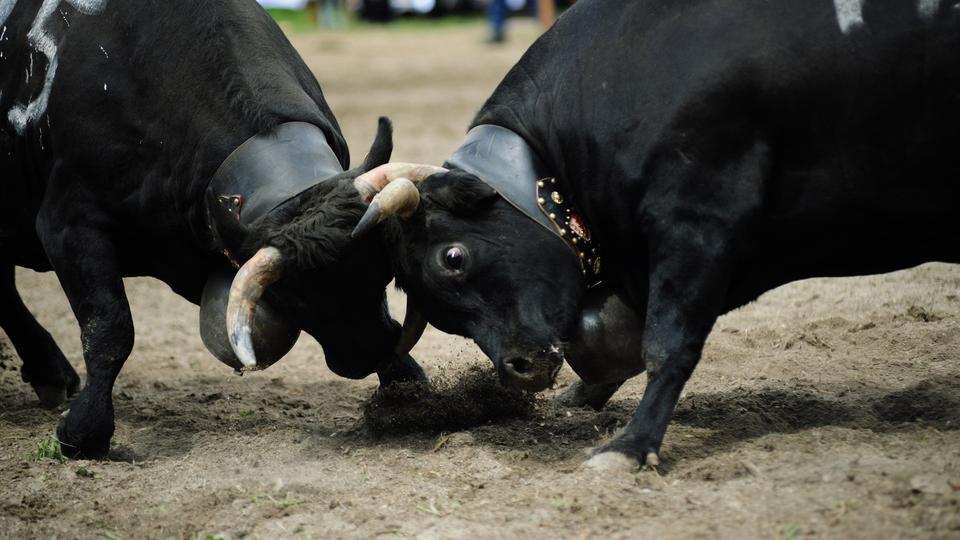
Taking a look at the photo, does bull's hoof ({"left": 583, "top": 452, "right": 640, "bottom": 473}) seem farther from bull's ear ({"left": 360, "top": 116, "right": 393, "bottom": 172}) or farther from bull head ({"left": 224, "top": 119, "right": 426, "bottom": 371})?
bull's ear ({"left": 360, "top": 116, "right": 393, "bottom": 172})

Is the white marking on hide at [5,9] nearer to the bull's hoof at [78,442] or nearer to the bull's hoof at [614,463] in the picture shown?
the bull's hoof at [78,442]

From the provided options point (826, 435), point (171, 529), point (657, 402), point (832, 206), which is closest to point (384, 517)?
point (171, 529)

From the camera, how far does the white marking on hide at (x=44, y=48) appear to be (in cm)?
562

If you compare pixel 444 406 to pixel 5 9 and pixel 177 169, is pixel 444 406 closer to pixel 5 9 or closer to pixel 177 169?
pixel 177 169

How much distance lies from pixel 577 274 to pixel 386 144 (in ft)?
3.06

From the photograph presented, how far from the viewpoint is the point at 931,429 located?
4.56 meters

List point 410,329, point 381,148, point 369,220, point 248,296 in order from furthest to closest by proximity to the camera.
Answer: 1. point 410,329
2. point 381,148
3. point 248,296
4. point 369,220

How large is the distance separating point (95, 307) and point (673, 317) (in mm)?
2454

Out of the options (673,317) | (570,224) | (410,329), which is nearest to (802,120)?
(673,317)

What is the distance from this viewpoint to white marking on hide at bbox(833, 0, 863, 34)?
14.7 feet

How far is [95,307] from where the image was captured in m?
5.44

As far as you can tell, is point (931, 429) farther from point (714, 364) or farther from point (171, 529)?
point (171, 529)

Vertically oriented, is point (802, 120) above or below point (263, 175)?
above

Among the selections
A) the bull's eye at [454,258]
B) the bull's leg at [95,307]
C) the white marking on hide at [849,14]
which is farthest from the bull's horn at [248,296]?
the white marking on hide at [849,14]
